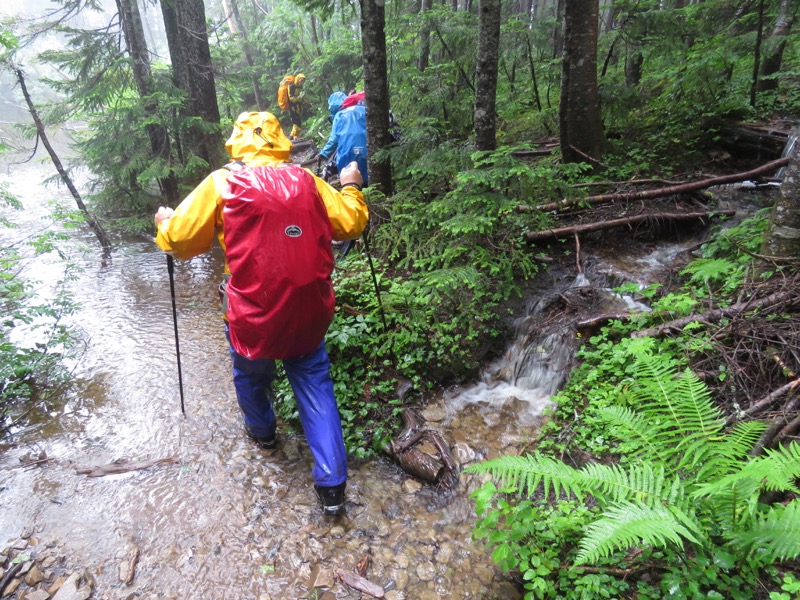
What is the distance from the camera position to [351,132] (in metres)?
6.69

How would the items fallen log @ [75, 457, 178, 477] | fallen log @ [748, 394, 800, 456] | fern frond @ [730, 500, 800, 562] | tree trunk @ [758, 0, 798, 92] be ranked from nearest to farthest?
fern frond @ [730, 500, 800, 562] → fallen log @ [748, 394, 800, 456] → fallen log @ [75, 457, 178, 477] → tree trunk @ [758, 0, 798, 92]

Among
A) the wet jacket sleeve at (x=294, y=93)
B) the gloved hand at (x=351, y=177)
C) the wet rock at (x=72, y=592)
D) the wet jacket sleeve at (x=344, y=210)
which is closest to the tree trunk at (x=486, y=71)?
the gloved hand at (x=351, y=177)

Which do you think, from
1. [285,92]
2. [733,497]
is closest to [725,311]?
[733,497]

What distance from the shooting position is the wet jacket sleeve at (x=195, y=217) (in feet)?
9.76

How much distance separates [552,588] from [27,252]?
42.5 feet

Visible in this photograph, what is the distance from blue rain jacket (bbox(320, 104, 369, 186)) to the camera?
668 centimetres

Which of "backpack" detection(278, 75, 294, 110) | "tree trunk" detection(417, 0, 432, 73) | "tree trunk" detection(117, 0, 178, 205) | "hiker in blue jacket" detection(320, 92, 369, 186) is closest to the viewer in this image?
"hiker in blue jacket" detection(320, 92, 369, 186)

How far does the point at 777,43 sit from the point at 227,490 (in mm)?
10490

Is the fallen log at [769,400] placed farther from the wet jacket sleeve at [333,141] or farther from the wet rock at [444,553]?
the wet jacket sleeve at [333,141]

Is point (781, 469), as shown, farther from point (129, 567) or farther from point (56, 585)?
point (56, 585)

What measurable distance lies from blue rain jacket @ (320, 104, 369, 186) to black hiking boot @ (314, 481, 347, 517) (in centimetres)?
494

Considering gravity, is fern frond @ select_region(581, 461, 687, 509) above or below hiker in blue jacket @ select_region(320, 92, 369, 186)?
below

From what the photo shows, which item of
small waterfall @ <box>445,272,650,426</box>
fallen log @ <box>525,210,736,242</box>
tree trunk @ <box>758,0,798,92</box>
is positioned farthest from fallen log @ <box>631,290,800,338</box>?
tree trunk @ <box>758,0,798,92</box>

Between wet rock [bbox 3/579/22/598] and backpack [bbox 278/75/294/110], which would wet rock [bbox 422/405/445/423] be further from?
backpack [bbox 278/75/294/110]
